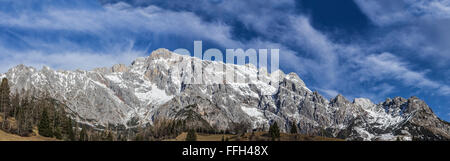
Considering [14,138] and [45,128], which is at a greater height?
[45,128]

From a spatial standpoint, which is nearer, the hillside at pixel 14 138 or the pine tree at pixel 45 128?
the hillside at pixel 14 138

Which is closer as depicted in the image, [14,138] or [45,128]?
[14,138]

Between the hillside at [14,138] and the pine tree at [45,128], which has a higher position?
the pine tree at [45,128]

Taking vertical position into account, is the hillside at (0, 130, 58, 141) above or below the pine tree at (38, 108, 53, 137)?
below

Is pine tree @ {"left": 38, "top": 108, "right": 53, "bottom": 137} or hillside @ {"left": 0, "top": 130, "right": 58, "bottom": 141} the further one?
pine tree @ {"left": 38, "top": 108, "right": 53, "bottom": 137}
